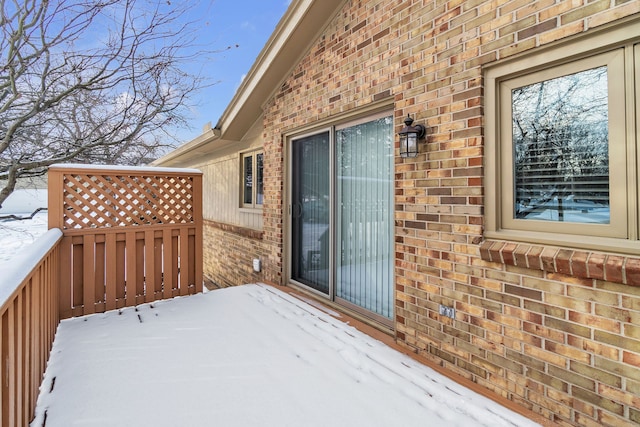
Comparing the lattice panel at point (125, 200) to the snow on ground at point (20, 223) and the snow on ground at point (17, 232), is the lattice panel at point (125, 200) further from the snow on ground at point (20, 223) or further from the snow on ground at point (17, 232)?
the snow on ground at point (17, 232)

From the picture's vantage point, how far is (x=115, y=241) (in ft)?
13.4

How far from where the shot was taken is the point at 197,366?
8.59 ft

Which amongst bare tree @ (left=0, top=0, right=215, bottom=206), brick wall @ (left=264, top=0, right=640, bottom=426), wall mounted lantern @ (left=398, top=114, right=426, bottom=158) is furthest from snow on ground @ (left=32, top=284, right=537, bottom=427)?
bare tree @ (left=0, top=0, right=215, bottom=206)

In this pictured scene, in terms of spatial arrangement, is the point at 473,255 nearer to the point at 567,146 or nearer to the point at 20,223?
the point at 567,146

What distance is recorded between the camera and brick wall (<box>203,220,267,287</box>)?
5.80 m

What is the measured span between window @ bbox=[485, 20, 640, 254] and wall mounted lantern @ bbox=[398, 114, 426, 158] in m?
0.54

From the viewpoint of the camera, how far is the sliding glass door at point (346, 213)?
132 inches

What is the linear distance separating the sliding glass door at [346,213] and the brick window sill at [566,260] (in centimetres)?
115

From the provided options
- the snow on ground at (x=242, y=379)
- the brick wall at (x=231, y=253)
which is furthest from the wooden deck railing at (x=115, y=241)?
the brick wall at (x=231, y=253)

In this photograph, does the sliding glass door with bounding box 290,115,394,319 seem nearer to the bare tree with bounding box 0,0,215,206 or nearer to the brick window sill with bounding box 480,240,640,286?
the brick window sill with bounding box 480,240,640,286

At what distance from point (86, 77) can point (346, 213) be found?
4.83 metres

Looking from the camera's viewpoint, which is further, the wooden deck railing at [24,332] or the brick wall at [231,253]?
the brick wall at [231,253]

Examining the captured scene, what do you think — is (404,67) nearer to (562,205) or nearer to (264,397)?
(562,205)

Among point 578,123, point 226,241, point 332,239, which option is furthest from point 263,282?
point 578,123
